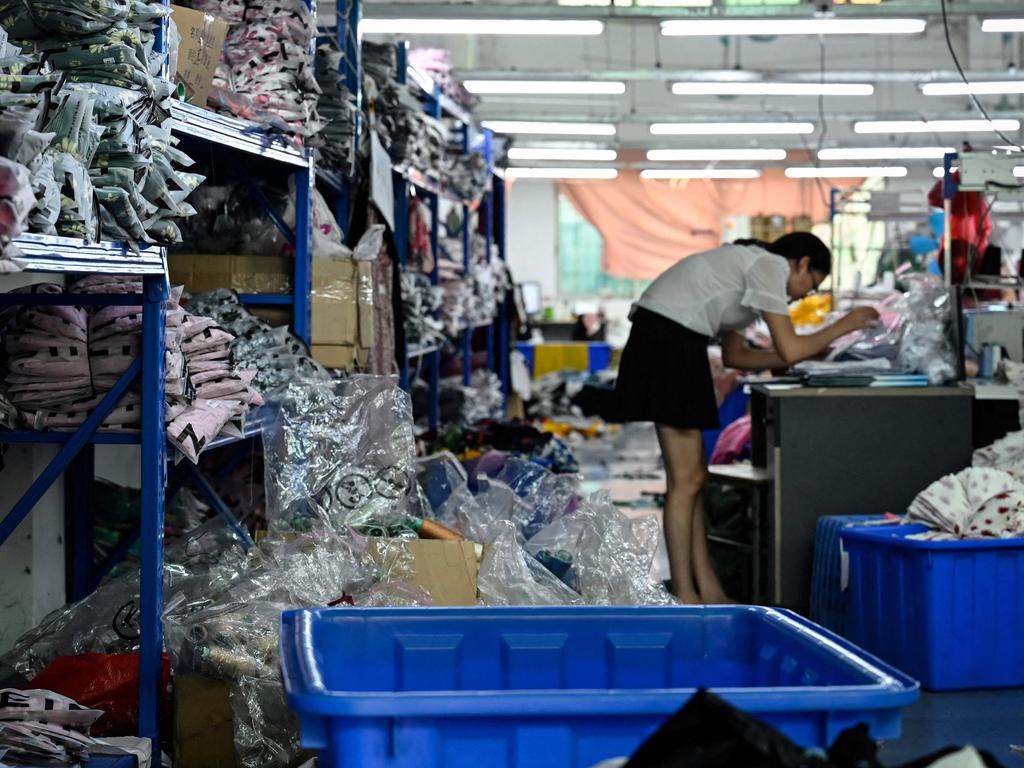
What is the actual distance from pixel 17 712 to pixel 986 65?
48.8ft

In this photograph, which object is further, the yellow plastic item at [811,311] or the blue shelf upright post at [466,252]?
the yellow plastic item at [811,311]

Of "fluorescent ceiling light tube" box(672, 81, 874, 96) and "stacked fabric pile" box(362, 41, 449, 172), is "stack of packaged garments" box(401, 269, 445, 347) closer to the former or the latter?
"stacked fabric pile" box(362, 41, 449, 172)

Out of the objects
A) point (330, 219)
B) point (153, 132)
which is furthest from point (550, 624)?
point (330, 219)

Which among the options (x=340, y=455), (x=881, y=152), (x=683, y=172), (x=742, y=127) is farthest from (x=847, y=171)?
(x=340, y=455)

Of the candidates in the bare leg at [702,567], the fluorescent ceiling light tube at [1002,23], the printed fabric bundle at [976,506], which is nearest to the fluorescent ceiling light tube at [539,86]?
the fluorescent ceiling light tube at [1002,23]

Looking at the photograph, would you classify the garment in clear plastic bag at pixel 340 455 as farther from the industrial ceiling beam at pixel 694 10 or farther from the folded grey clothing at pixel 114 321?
the industrial ceiling beam at pixel 694 10

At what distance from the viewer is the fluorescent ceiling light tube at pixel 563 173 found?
17.5 m

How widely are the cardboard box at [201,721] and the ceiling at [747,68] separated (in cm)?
675

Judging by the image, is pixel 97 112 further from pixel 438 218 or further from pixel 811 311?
pixel 811 311

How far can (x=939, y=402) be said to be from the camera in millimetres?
5117

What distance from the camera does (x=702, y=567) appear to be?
17.3ft

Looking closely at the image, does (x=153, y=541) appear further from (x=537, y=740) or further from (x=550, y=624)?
(x=537, y=740)

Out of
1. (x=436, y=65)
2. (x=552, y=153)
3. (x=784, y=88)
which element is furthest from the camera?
(x=552, y=153)

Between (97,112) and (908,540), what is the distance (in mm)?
2735
